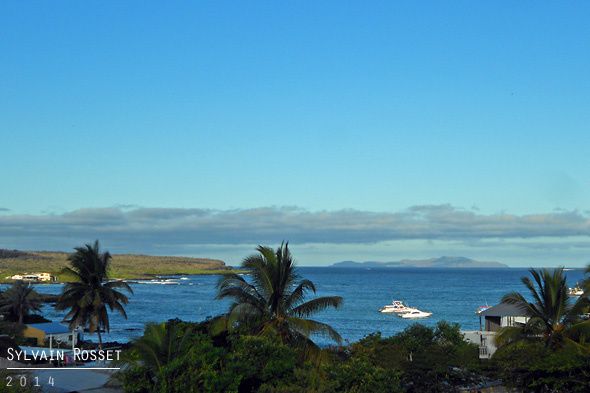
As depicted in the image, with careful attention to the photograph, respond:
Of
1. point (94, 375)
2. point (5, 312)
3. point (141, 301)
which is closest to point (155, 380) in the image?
point (94, 375)

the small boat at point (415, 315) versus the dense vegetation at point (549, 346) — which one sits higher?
the dense vegetation at point (549, 346)

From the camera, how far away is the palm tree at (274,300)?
33.7 metres

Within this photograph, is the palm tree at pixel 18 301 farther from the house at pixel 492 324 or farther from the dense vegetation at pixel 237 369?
the dense vegetation at pixel 237 369

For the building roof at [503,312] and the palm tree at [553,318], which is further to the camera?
the building roof at [503,312]

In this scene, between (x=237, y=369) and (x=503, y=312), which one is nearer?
(x=237, y=369)

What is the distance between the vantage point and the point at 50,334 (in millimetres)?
63719

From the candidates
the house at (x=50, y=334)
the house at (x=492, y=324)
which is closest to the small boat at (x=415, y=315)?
the house at (x=492, y=324)

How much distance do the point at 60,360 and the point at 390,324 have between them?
91069 mm

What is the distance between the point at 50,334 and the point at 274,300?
3632 cm

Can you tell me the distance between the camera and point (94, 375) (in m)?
30.1

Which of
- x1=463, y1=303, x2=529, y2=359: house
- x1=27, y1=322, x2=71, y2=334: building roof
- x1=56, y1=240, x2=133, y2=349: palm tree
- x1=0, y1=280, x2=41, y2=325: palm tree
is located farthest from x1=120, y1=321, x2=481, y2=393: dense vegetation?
x1=0, y1=280, x2=41, y2=325: palm tree

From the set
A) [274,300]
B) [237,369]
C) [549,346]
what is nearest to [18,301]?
[274,300]

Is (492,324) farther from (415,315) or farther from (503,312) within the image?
(415,315)

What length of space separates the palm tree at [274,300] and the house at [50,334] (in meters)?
28.7
